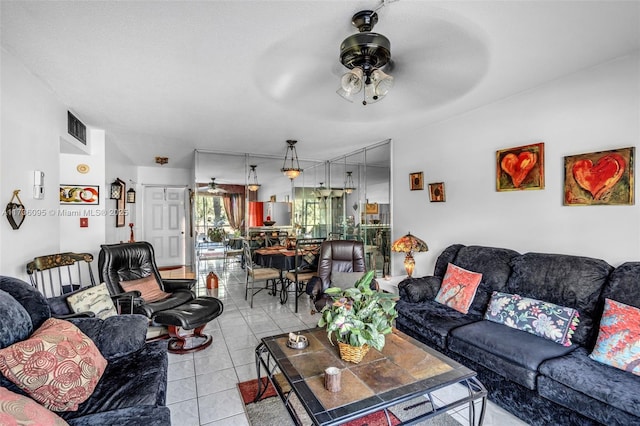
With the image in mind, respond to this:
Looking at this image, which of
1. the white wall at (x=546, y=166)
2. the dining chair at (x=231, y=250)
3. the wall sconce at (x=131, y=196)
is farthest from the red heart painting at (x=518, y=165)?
the wall sconce at (x=131, y=196)

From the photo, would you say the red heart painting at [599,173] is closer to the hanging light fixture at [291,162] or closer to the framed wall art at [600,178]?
the framed wall art at [600,178]

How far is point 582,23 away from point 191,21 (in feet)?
7.88

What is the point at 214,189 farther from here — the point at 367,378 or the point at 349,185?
the point at 367,378

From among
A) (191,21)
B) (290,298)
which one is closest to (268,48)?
(191,21)

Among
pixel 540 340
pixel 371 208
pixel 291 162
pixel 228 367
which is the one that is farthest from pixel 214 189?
pixel 540 340

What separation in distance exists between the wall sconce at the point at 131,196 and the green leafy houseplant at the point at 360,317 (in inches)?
241

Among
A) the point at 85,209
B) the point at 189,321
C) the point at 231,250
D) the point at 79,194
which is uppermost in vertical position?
the point at 79,194

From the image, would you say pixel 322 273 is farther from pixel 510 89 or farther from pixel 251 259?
pixel 510 89

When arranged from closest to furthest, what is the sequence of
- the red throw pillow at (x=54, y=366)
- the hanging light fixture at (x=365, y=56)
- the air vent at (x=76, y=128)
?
the red throw pillow at (x=54, y=366) → the hanging light fixture at (x=365, y=56) → the air vent at (x=76, y=128)

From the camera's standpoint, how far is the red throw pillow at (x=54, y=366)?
1.39 m

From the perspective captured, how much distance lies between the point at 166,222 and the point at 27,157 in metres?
5.68

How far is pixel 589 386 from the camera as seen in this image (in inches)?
66.9

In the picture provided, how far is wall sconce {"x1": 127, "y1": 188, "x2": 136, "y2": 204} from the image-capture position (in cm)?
650

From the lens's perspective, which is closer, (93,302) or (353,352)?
(353,352)
